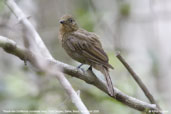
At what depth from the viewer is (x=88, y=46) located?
4156mm

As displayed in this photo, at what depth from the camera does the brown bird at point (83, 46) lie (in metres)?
3.92

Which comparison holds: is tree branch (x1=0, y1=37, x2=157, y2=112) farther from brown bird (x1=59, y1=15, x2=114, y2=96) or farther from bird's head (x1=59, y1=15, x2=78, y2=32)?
bird's head (x1=59, y1=15, x2=78, y2=32)

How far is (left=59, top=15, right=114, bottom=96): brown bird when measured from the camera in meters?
3.92

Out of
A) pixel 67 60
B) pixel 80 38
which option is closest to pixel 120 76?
pixel 67 60

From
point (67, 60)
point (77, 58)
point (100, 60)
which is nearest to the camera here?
point (100, 60)

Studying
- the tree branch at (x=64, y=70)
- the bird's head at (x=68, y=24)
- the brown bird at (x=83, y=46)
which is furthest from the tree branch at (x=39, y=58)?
the bird's head at (x=68, y=24)

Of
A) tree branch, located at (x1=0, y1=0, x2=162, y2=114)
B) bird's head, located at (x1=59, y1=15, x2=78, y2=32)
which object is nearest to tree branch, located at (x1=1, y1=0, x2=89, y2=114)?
tree branch, located at (x1=0, y1=0, x2=162, y2=114)

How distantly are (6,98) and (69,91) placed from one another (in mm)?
1712

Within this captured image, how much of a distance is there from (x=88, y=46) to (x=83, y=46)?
3.3 inches

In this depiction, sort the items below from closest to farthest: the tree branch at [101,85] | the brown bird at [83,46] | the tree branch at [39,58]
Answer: the tree branch at [39,58] → the tree branch at [101,85] → the brown bird at [83,46]

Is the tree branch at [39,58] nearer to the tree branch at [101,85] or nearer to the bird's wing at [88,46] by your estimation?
the tree branch at [101,85]

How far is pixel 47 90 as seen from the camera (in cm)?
444

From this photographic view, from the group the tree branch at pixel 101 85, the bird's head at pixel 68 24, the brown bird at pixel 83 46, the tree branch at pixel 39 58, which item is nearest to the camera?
A: the tree branch at pixel 39 58

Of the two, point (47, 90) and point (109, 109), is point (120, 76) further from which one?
point (47, 90)
